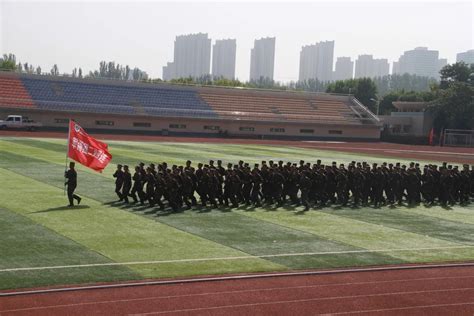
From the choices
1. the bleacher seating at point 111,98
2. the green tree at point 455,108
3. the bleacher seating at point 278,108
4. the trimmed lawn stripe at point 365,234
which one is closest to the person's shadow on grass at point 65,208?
the trimmed lawn stripe at point 365,234

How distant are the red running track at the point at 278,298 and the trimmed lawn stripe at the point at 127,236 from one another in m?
1.05

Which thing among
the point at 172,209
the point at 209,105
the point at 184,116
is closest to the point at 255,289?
the point at 172,209

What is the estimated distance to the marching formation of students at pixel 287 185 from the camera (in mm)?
18562

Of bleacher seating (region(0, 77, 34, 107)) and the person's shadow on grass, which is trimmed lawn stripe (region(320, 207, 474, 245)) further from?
bleacher seating (region(0, 77, 34, 107))

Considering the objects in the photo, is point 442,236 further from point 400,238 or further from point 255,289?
point 255,289

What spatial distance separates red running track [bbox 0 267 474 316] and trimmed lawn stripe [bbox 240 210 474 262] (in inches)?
84.6

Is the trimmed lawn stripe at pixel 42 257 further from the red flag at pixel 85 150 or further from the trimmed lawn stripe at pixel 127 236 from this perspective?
the red flag at pixel 85 150

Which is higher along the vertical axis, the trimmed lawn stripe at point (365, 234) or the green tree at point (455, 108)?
the green tree at point (455, 108)

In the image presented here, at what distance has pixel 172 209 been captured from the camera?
1809 cm

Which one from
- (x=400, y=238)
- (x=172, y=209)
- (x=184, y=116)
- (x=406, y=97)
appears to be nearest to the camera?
(x=400, y=238)

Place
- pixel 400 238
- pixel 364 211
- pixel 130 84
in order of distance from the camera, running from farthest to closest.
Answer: pixel 130 84, pixel 364 211, pixel 400 238

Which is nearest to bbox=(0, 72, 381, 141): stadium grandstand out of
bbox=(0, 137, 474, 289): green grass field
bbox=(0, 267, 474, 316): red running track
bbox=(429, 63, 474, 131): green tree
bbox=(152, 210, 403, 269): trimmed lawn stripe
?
bbox=(429, 63, 474, 131): green tree

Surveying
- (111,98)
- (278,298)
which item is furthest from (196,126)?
(278,298)

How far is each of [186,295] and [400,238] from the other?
7641 millimetres
